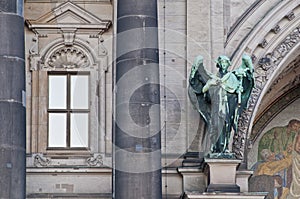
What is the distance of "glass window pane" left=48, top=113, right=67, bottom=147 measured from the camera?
773 inches

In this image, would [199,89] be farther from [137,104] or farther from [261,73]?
[137,104]

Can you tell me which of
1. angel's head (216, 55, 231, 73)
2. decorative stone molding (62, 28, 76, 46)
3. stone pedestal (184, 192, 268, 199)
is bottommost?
stone pedestal (184, 192, 268, 199)

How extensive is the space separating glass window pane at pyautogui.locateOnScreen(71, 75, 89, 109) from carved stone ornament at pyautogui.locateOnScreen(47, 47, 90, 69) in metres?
0.19

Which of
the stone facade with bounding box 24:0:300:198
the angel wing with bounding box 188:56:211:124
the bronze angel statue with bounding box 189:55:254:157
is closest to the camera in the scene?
the bronze angel statue with bounding box 189:55:254:157

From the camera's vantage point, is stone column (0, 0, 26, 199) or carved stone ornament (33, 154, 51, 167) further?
carved stone ornament (33, 154, 51, 167)

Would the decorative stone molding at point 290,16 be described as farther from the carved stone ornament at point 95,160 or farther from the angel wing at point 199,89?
the carved stone ornament at point 95,160

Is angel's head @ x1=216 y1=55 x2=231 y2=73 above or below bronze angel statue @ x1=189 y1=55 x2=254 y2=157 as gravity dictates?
above

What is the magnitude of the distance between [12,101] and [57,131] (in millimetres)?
2656

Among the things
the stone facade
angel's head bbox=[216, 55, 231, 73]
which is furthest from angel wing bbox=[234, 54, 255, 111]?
the stone facade

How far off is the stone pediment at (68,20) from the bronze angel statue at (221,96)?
78.8 inches

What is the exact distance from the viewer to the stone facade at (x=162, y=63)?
19.2m

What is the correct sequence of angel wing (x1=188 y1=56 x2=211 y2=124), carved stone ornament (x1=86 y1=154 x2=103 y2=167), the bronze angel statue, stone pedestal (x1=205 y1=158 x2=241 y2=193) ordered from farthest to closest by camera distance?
carved stone ornament (x1=86 y1=154 x2=103 y2=167) < angel wing (x1=188 y1=56 x2=211 y2=124) < the bronze angel statue < stone pedestal (x1=205 y1=158 x2=241 y2=193)

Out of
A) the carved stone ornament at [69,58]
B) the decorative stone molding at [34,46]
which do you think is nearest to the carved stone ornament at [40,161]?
the carved stone ornament at [69,58]

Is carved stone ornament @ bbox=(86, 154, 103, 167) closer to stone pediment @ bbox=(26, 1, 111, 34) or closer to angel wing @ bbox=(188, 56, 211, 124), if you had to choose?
angel wing @ bbox=(188, 56, 211, 124)
